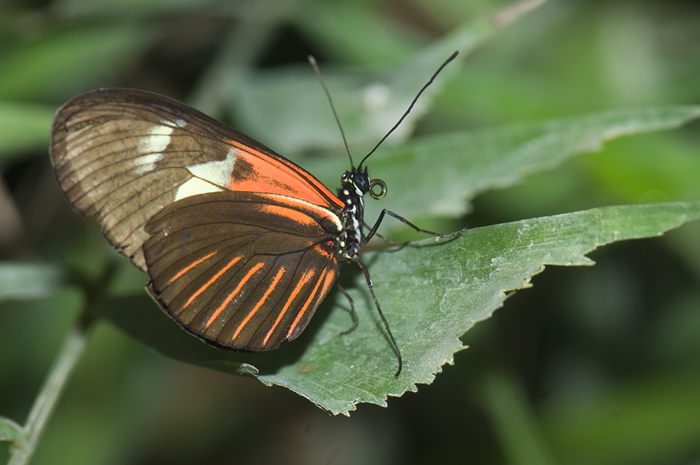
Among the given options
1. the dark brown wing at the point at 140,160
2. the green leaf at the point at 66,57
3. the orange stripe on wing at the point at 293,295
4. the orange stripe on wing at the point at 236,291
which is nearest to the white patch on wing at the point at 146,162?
the dark brown wing at the point at 140,160

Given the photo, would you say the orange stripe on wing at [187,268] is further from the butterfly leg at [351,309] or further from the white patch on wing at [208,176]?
the butterfly leg at [351,309]

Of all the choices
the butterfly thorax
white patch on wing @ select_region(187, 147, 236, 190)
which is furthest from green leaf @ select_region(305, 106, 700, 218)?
white patch on wing @ select_region(187, 147, 236, 190)

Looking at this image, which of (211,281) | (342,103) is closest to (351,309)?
(211,281)

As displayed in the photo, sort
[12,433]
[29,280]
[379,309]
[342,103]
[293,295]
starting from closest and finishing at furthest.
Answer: [12,433] < [379,309] < [293,295] < [29,280] < [342,103]

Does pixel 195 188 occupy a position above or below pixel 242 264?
above

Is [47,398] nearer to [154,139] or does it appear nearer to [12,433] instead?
[12,433]
